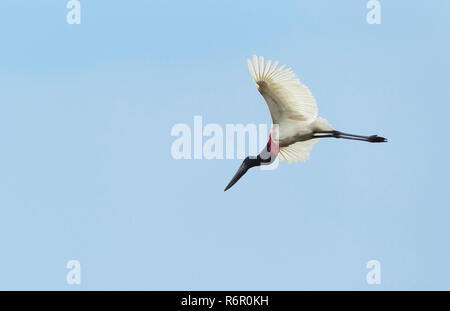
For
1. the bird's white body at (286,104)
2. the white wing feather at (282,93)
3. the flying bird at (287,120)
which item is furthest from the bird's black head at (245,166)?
→ the white wing feather at (282,93)

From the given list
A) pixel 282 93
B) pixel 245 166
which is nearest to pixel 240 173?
pixel 245 166

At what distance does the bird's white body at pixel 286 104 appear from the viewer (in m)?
21.6

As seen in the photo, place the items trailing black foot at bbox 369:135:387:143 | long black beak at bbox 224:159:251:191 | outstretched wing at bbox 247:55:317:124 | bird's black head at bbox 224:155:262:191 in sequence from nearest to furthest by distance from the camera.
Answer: outstretched wing at bbox 247:55:317:124 < trailing black foot at bbox 369:135:387:143 < bird's black head at bbox 224:155:262:191 < long black beak at bbox 224:159:251:191

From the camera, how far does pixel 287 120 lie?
22516mm

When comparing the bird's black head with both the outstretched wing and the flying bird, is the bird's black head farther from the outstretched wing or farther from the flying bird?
the outstretched wing

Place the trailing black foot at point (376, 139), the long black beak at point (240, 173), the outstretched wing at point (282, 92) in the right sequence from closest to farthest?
the outstretched wing at point (282, 92) → the trailing black foot at point (376, 139) → the long black beak at point (240, 173)

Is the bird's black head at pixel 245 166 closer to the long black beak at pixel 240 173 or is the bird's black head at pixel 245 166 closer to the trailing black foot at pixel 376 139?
the long black beak at pixel 240 173

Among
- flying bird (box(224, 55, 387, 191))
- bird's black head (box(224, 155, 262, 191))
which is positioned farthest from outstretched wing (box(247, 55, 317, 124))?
bird's black head (box(224, 155, 262, 191))

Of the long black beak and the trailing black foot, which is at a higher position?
the trailing black foot

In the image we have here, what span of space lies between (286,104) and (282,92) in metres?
0.39

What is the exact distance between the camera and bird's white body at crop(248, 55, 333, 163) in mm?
21594

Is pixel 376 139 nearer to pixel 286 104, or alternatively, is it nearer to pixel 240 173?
pixel 286 104

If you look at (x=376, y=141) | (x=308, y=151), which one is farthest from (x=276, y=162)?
(x=376, y=141)
